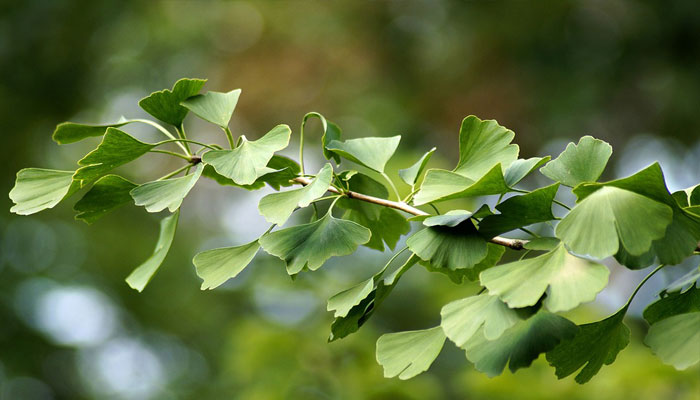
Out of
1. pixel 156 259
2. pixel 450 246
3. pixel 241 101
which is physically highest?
pixel 450 246

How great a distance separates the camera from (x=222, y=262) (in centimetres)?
54

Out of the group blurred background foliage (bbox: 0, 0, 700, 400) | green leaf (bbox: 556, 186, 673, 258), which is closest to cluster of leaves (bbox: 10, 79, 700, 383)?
green leaf (bbox: 556, 186, 673, 258)

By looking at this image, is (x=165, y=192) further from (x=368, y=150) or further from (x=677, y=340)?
(x=677, y=340)

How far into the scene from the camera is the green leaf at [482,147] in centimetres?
54

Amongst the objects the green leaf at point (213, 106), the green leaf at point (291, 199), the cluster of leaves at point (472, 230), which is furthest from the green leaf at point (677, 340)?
the green leaf at point (213, 106)

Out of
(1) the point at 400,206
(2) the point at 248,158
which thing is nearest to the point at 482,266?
(1) the point at 400,206

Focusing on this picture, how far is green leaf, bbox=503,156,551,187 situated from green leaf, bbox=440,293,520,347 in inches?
3.8

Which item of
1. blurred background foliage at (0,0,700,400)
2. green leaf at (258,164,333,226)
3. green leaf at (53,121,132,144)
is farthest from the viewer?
blurred background foliage at (0,0,700,400)

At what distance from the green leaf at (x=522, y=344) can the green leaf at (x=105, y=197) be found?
29 cm

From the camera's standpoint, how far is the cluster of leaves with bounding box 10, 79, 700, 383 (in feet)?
1.30

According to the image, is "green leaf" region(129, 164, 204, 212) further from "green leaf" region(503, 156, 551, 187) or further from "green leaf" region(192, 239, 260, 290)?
"green leaf" region(503, 156, 551, 187)

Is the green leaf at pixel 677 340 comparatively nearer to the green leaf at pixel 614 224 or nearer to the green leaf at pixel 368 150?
the green leaf at pixel 614 224

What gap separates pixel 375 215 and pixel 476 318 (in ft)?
0.67

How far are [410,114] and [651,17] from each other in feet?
4.89
